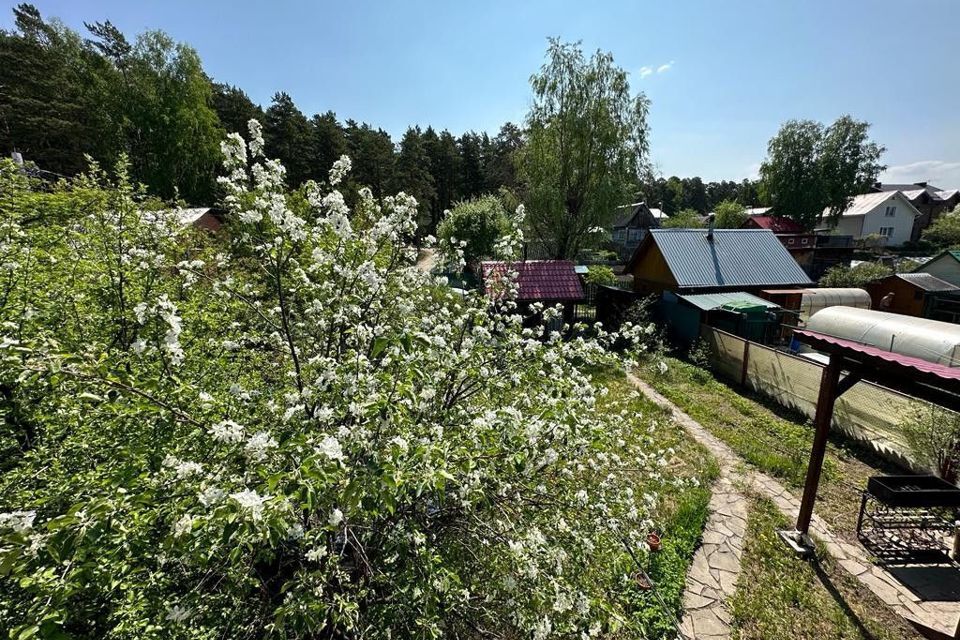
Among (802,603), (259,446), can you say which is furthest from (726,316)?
(259,446)

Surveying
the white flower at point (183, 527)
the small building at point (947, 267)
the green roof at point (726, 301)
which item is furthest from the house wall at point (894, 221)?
the white flower at point (183, 527)

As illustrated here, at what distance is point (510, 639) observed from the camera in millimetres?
3125

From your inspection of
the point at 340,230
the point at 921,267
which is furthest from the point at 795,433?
the point at 921,267

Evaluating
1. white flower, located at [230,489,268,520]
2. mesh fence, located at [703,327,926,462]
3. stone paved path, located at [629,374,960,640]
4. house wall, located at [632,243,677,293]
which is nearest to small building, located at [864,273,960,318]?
house wall, located at [632,243,677,293]

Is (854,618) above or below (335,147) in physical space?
below

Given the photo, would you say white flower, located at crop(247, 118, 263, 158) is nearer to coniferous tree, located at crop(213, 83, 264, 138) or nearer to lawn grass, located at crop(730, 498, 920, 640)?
lawn grass, located at crop(730, 498, 920, 640)

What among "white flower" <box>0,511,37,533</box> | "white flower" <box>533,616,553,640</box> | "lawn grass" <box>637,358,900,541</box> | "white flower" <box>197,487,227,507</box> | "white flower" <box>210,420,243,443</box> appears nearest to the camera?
"white flower" <box>0,511,37,533</box>

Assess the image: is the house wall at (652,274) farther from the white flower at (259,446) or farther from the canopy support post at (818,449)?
the white flower at (259,446)

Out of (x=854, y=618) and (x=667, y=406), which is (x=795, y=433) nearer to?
(x=667, y=406)

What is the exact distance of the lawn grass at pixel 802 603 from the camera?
13.7 ft

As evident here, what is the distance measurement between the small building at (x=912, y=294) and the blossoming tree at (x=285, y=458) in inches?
802

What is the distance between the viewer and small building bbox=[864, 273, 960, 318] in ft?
51.2

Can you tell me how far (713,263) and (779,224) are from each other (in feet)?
96.7

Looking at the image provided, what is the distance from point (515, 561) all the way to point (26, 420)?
12.5ft
